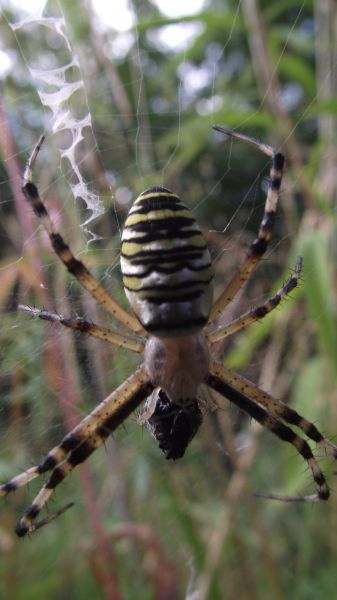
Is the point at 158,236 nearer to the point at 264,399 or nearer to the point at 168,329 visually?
the point at 168,329

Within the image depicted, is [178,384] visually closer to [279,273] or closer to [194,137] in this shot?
[279,273]

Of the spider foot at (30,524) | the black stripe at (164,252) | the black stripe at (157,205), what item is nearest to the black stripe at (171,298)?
the black stripe at (164,252)

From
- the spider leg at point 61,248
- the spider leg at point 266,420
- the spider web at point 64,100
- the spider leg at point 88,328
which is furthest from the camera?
the spider leg at point 266,420

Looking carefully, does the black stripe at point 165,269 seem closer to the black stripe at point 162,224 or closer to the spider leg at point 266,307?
the black stripe at point 162,224

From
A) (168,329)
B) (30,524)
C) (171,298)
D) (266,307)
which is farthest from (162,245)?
(30,524)

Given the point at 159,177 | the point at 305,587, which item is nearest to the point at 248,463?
the point at 305,587

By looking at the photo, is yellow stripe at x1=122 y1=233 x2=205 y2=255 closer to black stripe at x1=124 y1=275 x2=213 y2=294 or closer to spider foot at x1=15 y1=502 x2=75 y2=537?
black stripe at x1=124 y1=275 x2=213 y2=294
